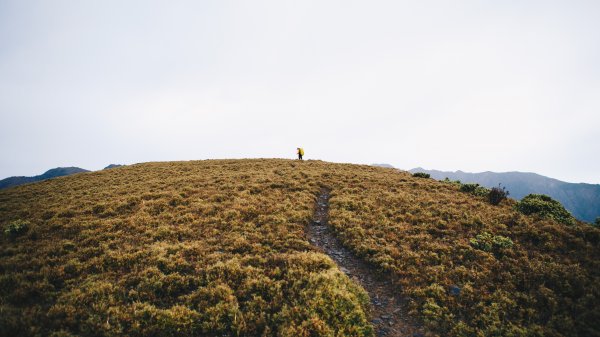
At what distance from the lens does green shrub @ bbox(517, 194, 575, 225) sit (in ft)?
50.0

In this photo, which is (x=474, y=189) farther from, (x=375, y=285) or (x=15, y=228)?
(x=15, y=228)

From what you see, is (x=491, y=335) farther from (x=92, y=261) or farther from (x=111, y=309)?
(x=92, y=261)

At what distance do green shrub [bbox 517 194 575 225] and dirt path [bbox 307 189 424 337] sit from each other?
12.3 meters

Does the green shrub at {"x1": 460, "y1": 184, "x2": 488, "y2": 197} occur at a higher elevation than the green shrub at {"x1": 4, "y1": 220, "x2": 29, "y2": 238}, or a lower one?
higher

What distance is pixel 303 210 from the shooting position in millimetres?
16750

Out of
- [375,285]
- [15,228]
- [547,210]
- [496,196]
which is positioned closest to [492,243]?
[375,285]

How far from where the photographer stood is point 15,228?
12.8 m

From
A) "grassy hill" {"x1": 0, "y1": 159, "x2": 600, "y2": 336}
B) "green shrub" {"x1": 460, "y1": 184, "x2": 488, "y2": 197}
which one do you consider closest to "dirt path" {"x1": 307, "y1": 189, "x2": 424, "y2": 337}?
"grassy hill" {"x1": 0, "y1": 159, "x2": 600, "y2": 336}

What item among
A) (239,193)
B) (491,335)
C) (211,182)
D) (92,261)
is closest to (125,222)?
(92,261)

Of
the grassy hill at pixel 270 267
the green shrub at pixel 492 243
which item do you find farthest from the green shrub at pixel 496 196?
the green shrub at pixel 492 243

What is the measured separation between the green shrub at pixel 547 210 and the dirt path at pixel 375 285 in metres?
12.3

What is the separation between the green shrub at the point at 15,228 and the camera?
1262 centimetres

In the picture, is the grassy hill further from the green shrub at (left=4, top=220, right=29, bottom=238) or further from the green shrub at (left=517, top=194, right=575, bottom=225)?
the green shrub at (left=517, top=194, right=575, bottom=225)

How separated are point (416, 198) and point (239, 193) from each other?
1313 cm
